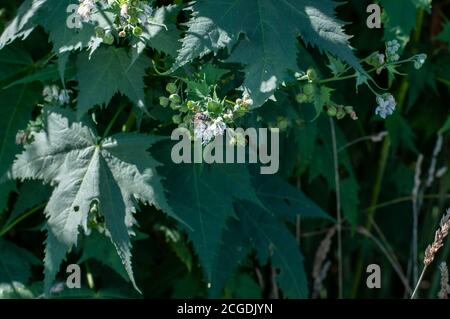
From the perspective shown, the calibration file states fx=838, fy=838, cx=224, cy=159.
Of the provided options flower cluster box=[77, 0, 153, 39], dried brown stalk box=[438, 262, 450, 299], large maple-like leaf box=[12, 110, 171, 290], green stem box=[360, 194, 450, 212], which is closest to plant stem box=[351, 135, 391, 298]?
green stem box=[360, 194, 450, 212]

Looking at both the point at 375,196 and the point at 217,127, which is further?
the point at 375,196

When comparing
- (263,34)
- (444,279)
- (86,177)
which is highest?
(263,34)

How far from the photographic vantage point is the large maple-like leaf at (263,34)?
1996mm

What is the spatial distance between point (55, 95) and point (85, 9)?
1.44 ft

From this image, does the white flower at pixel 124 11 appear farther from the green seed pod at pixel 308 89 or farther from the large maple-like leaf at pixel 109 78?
the green seed pod at pixel 308 89

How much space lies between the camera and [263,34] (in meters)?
2.06

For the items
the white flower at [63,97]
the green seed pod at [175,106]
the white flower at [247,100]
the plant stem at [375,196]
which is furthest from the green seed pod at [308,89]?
the plant stem at [375,196]

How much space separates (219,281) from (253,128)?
0.59 m

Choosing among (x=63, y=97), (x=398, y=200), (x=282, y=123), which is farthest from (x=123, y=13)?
(x=398, y=200)

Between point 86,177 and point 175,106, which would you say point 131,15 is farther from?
point 86,177

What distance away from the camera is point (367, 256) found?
3.34m

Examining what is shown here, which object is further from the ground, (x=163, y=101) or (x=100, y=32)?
(x=100, y=32)

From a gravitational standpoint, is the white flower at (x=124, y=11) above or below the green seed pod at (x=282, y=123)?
above

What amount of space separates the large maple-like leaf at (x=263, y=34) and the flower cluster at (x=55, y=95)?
0.49m
